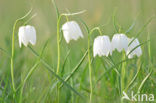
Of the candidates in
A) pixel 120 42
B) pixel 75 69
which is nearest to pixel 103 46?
pixel 120 42

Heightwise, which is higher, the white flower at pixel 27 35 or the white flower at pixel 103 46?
the white flower at pixel 27 35

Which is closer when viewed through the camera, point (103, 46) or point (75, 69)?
point (103, 46)

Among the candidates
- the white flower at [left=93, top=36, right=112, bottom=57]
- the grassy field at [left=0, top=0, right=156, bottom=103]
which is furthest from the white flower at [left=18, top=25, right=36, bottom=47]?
the white flower at [left=93, top=36, right=112, bottom=57]

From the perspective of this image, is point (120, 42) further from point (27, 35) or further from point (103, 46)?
point (27, 35)

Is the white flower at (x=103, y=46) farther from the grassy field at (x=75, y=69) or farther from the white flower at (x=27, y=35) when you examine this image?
the white flower at (x=27, y=35)

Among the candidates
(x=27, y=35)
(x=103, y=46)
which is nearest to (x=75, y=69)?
(x=103, y=46)

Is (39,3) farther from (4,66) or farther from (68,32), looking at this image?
(68,32)

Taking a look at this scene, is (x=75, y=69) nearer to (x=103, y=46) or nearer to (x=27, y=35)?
(x=103, y=46)

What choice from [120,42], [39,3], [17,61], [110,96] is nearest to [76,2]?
[39,3]

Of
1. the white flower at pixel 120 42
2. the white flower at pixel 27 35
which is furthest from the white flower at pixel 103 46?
the white flower at pixel 27 35

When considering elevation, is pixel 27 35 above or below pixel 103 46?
above

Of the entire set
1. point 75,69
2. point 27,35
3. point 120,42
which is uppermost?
point 27,35
